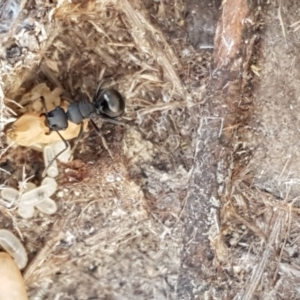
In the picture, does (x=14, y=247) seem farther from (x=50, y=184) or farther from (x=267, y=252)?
(x=267, y=252)

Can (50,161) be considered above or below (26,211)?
above

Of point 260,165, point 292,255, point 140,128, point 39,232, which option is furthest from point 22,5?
point 292,255

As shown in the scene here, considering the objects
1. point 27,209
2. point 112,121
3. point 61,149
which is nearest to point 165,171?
point 112,121

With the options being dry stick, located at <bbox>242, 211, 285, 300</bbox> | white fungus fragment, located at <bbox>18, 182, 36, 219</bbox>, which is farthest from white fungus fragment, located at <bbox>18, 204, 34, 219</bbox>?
dry stick, located at <bbox>242, 211, 285, 300</bbox>

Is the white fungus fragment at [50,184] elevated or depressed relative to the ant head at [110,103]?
depressed

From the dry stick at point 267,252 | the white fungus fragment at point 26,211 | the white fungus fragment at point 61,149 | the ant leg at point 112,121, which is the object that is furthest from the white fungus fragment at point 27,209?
the dry stick at point 267,252

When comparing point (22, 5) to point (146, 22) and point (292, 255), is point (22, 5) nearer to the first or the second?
point (146, 22)

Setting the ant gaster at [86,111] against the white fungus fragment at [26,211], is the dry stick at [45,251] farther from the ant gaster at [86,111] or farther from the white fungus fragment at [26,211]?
the ant gaster at [86,111]
